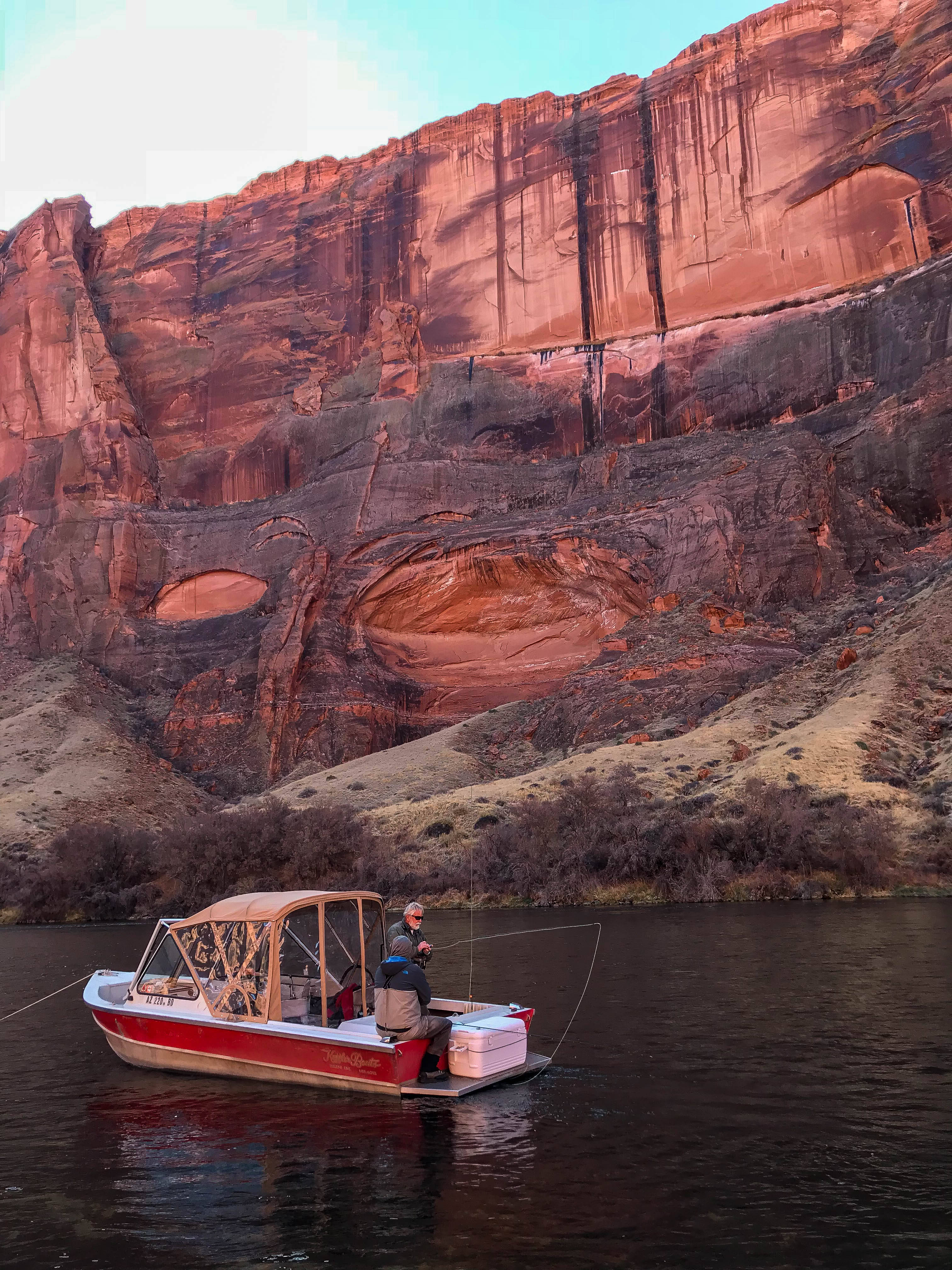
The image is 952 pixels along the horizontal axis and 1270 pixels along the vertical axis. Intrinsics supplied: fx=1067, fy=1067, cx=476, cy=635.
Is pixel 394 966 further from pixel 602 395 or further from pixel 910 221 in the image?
pixel 910 221

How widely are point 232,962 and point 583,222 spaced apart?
7363 cm

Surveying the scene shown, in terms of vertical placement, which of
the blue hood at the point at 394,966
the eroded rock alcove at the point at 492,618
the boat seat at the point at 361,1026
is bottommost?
the boat seat at the point at 361,1026

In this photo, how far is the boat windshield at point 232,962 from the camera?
483 inches

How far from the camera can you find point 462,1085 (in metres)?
11.0

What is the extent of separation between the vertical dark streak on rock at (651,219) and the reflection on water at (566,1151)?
64.3 meters

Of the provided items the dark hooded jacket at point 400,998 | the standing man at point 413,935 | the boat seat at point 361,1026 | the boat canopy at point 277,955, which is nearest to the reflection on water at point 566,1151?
the boat seat at point 361,1026

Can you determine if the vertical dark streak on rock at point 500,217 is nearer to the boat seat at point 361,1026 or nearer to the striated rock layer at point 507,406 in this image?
the striated rock layer at point 507,406

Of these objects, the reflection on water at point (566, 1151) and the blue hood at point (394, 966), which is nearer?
the reflection on water at point (566, 1151)

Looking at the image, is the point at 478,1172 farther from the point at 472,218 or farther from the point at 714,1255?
the point at 472,218

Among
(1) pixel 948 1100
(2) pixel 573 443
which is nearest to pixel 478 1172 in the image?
(1) pixel 948 1100

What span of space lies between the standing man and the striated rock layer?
3773 cm

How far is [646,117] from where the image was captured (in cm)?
7594

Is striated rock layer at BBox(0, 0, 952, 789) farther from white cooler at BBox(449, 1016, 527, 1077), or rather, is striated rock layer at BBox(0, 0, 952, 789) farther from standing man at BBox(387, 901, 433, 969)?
standing man at BBox(387, 901, 433, 969)

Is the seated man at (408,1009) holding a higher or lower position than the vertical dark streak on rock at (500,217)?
lower
